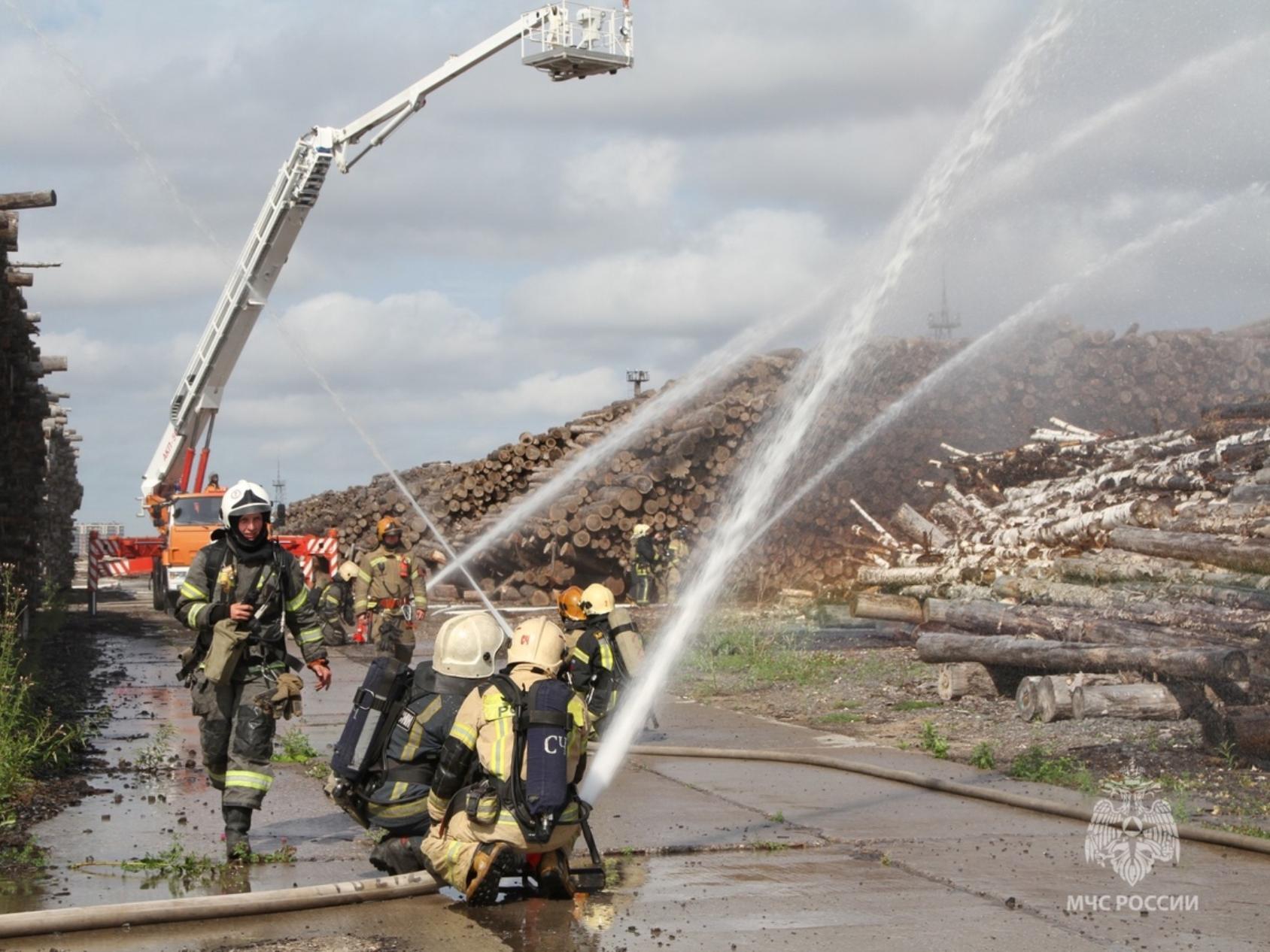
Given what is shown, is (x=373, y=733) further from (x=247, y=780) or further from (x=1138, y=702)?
(x=1138, y=702)

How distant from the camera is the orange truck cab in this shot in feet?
76.5

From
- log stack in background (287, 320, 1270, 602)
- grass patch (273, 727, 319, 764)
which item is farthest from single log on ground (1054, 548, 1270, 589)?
grass patch (273, 727, 319, 764)

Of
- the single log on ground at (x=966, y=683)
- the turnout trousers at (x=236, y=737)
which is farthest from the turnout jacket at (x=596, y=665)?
the single log on ground at (x=966, y=683)

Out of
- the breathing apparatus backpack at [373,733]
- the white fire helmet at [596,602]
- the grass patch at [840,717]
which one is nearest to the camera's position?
the breathing apparatus backpack at [373,733]

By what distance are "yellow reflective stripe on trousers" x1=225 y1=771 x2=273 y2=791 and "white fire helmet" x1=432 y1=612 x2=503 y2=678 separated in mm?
1203

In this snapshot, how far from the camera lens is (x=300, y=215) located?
832 inches

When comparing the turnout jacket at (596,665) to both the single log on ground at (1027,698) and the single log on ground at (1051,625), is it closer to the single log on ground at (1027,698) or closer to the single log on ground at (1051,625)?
the single log on ground at (1027,698)

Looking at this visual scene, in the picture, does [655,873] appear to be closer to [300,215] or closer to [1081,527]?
[1081,527]

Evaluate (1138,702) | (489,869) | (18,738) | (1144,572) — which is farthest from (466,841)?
(1144,572)

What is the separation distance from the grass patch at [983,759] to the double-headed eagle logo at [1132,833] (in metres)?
1.08

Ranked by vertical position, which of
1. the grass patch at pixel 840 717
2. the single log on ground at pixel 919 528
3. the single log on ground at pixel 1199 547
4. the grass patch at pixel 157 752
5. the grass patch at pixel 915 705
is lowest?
the grass patch at pixel 840 717

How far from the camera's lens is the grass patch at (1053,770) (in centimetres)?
867

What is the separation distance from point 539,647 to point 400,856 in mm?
1200

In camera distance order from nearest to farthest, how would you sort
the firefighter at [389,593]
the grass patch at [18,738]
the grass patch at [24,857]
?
1. the grass patch at [24,857]
2. the grass patch at [18,738]
3. the firefighter at [389,593]
